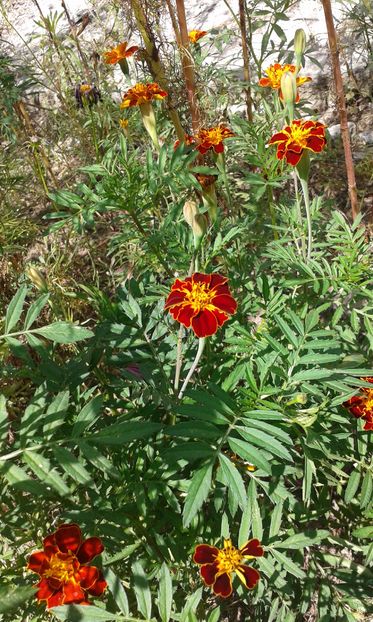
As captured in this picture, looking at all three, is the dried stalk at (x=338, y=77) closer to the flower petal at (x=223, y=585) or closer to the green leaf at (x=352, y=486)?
the green leaf at (x=352, y=486)

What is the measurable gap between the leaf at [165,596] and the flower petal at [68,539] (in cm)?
16

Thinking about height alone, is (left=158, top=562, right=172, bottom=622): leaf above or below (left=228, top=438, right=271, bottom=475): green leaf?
below

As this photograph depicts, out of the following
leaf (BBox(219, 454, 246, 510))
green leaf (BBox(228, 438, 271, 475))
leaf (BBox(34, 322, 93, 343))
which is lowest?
leaf (BBox(219, 454, 246, 510))

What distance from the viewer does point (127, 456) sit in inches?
49.2

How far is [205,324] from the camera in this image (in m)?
1.00

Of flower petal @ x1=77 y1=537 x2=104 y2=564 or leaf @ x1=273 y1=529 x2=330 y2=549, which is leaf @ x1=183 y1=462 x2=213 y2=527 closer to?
flower petal @ x1=77 y1=537 x2=104 y2=564

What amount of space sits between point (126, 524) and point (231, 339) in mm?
430

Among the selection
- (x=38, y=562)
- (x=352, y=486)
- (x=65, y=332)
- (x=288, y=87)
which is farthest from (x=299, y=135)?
(x=38, y=562)

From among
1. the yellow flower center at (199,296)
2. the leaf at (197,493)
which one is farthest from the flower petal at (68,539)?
the yellow flower center at (199,296)

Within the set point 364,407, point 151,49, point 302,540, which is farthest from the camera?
point 151,49

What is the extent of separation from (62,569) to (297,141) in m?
0.98

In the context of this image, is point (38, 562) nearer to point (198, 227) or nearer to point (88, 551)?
point (88, 551)

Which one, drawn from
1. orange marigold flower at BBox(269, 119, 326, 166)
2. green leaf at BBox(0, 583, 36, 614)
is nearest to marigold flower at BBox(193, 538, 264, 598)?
green leaf at BBox(0, 583, 36, 614)

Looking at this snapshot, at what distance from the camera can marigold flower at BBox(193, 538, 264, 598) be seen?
0.97m
